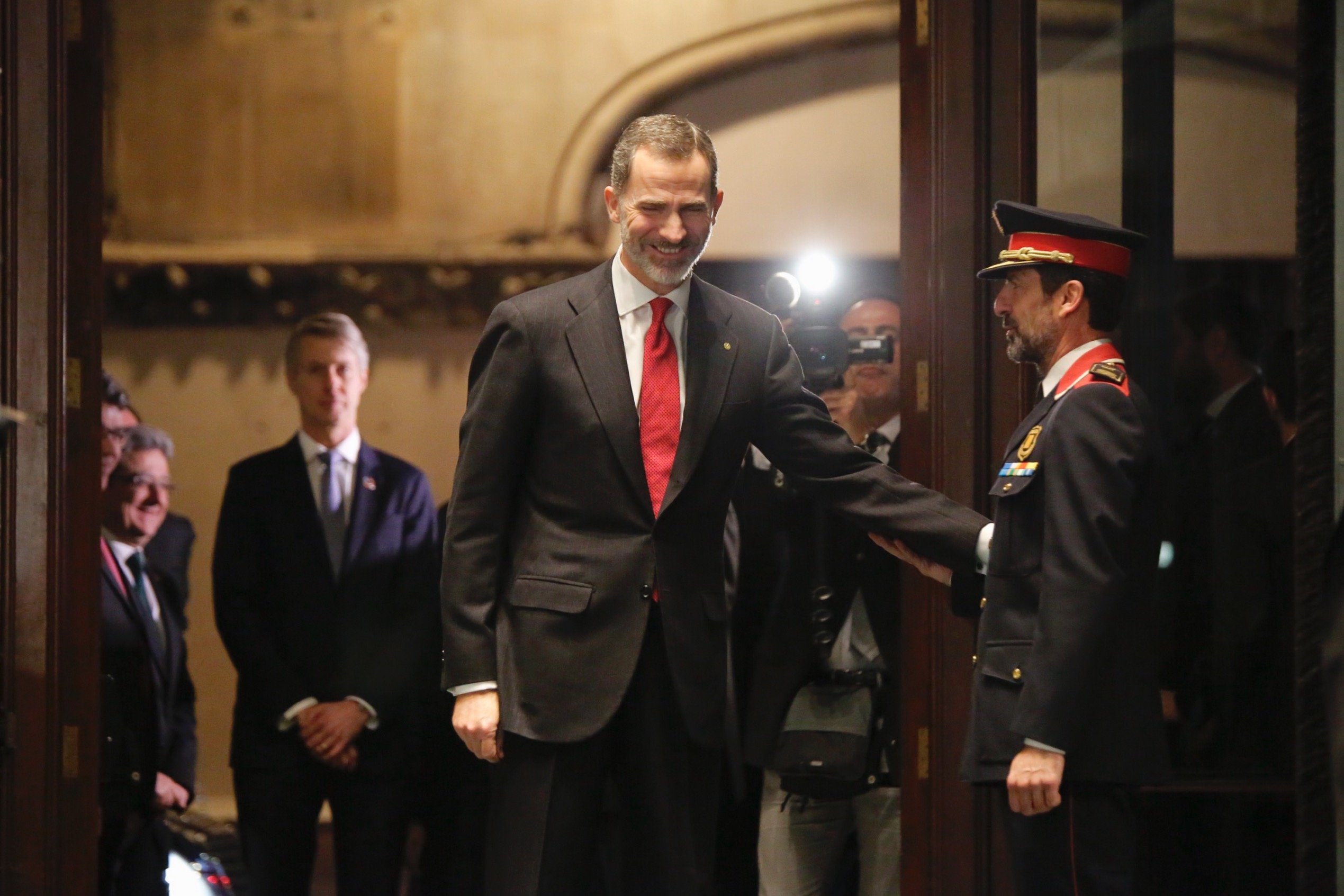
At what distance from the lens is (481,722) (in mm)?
2387

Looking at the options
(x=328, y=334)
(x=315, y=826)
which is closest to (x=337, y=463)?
(x=328, y=334)

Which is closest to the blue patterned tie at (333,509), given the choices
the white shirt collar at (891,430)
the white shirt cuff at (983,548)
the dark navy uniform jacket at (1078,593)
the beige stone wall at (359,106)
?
the white shirt collar at (891,430)

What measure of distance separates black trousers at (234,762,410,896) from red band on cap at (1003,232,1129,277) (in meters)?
1.99

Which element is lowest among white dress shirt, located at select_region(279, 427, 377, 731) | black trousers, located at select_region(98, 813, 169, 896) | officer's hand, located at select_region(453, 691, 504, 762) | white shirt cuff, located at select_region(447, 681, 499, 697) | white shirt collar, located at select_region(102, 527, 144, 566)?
black trousers, located at select_region(98, 813, 169, 896)

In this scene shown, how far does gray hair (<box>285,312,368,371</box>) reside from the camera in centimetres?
397

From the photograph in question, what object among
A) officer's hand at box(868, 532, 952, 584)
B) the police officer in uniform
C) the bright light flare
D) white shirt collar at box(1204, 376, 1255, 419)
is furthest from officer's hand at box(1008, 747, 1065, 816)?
the bright light flare

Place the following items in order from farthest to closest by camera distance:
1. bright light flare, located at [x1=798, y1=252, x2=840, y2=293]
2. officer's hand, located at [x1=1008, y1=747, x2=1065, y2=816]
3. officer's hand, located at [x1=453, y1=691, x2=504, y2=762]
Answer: bright light flare, located at [x1=798, y1=252, x2=840, y2=293] → officer's hand, located at [x1=453, y1=691, x2=504, y2=762] → officer's hand, located at [x1=1008, y1=747, x2=1065, y2=816]

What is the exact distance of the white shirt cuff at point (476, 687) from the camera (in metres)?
2.40

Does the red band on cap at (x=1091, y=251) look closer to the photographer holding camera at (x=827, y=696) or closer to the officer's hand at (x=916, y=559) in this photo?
the officer's hand at (x=916, y=559)

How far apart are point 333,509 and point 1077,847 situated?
7.13ft

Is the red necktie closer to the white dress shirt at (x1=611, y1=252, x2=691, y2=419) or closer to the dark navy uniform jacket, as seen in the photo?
the white dress shirt at (x1=611, y1=252, x2=691, y2=419)

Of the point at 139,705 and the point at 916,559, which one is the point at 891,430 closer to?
the point at 916,559

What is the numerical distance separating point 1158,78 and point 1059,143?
0.32 meters

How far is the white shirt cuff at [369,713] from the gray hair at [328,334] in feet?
2.88
